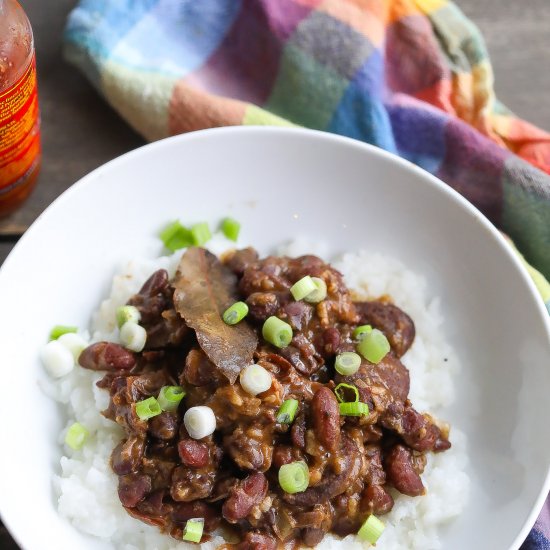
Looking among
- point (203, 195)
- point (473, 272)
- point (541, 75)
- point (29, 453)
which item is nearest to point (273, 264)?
point (203, 195)

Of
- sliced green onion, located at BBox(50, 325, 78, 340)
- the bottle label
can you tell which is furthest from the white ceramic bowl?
the bottle label

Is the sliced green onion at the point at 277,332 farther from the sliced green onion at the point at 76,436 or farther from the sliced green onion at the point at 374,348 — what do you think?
the sliced green onion at the point at 76,436

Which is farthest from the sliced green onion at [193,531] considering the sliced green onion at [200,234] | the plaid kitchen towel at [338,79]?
the plaid kitchen towel at [338,79]

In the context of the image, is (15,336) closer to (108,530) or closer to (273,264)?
(108,530)

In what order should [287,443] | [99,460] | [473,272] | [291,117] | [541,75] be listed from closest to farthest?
[287,443], [99,460], [473,272], [291,117], [541,75]

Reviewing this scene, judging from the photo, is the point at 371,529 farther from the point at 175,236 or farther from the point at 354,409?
the point at 175,236

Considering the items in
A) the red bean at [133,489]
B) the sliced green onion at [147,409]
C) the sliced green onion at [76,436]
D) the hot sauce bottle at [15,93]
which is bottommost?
the sliced green onion at [76,436]
